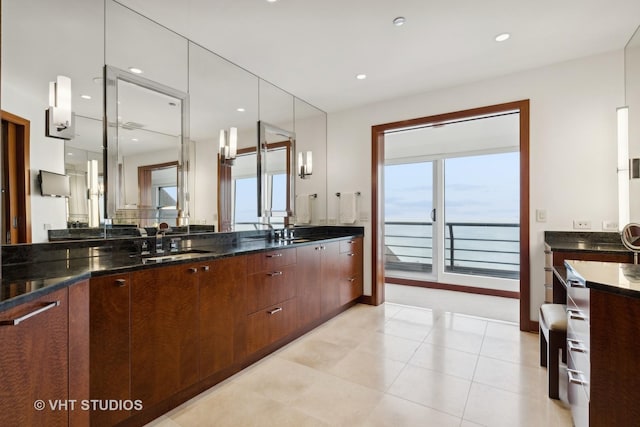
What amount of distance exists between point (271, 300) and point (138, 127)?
171cm

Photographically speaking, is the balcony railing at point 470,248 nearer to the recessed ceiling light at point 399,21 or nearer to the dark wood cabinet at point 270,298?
the dark wood cabinet at point 270,298

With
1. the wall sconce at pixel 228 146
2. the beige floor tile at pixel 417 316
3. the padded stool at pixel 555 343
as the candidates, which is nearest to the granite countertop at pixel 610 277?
the padded stool at pixel 555 343

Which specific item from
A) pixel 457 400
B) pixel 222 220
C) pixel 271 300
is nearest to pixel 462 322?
pixel 457 400

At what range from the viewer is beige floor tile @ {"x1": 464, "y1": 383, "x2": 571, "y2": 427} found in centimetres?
170

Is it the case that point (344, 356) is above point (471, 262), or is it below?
below

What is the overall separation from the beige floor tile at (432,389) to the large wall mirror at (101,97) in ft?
6.59

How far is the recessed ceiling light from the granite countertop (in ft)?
6.52

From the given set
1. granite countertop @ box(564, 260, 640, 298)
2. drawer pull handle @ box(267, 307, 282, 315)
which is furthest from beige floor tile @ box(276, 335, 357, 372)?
granite countertop @ box(564, 260, 640, 298)

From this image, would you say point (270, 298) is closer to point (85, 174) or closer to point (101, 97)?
point (85, 174)

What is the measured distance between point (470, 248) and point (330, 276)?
2.86 meters

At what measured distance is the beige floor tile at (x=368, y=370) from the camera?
2.13m

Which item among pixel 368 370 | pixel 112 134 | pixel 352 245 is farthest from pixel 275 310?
pixel 112 134

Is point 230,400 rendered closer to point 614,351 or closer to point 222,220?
point 222,220

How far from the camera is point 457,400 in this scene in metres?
1.92
